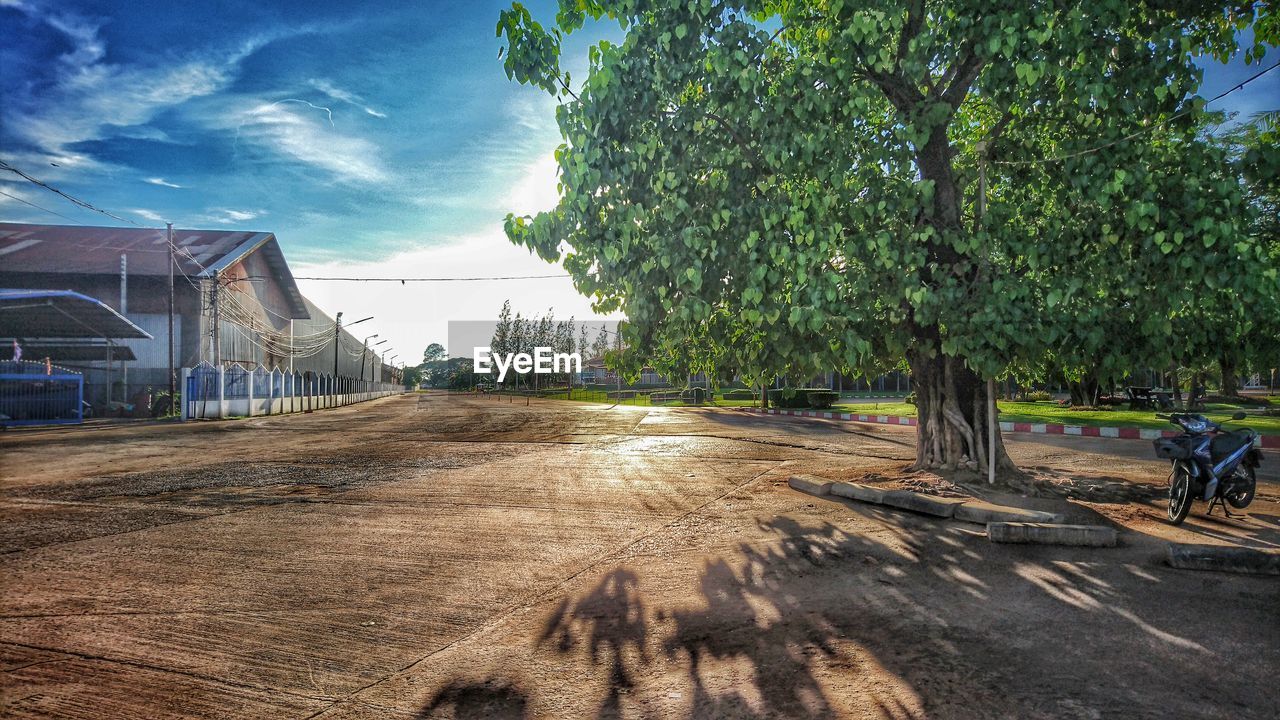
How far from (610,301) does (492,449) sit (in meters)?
7.63

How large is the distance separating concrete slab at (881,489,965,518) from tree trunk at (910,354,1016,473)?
1.48 meters

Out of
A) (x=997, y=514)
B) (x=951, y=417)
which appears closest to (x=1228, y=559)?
(x=997, y=514)

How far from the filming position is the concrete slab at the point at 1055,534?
5785 mm

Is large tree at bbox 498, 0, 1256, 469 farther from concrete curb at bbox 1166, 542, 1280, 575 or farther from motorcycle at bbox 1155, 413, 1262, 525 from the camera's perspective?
concrete curb at bbox 1166, 542, 1280, 575

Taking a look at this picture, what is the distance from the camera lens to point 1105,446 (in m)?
14.6

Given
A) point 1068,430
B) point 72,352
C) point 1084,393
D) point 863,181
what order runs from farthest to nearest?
1. point 72,352
2. point 1084,393
3. point 1068,430
4. point 863,181

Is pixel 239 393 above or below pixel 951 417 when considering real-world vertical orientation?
below

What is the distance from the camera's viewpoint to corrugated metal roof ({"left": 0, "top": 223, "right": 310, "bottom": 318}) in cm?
3622

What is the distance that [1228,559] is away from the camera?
4.90 metres

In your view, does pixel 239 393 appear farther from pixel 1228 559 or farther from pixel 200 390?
pixel 1228 559

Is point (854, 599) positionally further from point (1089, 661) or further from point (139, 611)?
point (139, 611)

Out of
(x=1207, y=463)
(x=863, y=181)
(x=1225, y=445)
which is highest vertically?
(x=863, y=181)

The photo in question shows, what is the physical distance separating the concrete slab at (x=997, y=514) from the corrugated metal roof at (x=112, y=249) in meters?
36.6

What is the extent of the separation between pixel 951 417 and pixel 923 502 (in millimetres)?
2157
